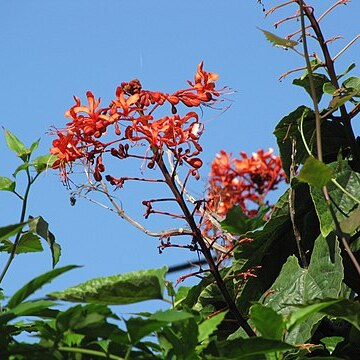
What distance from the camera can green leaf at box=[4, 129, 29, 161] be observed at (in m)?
1.49

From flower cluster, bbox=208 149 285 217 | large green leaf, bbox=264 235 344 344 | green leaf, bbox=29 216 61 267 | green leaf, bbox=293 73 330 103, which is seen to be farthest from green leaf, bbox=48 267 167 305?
flower cluster, bbox=208 149 285 217

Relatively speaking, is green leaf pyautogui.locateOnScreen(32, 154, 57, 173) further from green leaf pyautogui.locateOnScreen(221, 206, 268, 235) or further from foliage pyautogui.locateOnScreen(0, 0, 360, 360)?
green leaf pyautogui.locateOnScreen(221, 206, 268, 235)

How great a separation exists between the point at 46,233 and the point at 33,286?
22.0 inches

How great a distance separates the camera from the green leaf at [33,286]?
88 cm

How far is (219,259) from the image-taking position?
1543 millimetres

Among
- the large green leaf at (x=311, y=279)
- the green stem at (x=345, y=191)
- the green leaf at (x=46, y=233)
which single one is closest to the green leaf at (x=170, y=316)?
the green leaf at (x=46, y=233)

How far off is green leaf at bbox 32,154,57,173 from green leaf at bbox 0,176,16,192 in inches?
2.0

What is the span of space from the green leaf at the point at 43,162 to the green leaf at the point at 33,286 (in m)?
0.59

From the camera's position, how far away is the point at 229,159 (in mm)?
4496

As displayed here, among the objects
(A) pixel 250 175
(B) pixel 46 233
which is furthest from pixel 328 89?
(A) pixel 250 175

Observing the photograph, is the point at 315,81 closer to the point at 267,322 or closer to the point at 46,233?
the point at 46,233

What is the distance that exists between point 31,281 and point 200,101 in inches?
32.3

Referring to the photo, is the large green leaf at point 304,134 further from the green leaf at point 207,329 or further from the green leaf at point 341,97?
the green leaf at point 207,329

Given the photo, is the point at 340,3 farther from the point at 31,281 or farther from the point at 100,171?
the point at 31,281
